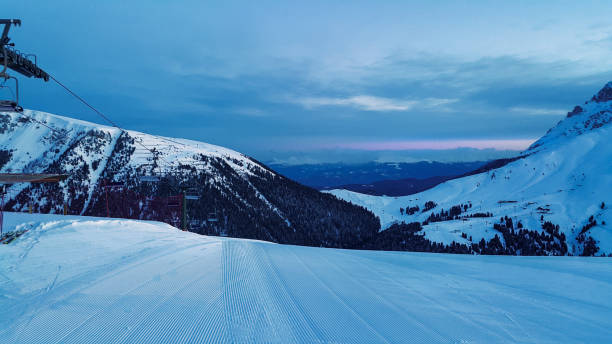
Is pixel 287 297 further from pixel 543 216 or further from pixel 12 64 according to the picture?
pixel 543 216

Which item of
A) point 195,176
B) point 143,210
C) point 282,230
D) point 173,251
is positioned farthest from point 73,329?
point 195,176

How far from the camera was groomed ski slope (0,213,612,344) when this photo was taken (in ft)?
14.6

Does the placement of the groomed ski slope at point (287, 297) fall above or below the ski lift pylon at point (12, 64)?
below

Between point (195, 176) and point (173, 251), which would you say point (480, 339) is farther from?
point (195, 176)

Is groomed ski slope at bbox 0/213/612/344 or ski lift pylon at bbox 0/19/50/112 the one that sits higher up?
ski lift pylon at bbox 0/19/50/112

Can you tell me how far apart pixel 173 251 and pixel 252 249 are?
7.74ft

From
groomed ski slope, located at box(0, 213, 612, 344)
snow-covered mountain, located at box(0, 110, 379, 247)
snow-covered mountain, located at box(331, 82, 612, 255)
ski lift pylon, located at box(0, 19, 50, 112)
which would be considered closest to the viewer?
groomed ski slope, located at box(0, 213, 612, 344)

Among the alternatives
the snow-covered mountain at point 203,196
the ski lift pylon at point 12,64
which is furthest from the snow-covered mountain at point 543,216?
the ski lift pylon at point 12,64

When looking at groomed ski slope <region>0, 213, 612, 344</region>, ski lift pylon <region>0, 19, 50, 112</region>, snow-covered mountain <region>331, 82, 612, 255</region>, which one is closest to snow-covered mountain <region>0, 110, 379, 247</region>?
snow-covered mountain <region>331, 82, 612, 255</region>

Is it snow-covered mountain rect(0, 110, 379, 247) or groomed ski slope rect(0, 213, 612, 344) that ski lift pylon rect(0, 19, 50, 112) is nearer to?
groomed ski slope rect(0, 213, 612, 344)

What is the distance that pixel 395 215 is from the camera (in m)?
188

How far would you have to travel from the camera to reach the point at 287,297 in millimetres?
5719

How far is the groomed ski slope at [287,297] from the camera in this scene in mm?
4457

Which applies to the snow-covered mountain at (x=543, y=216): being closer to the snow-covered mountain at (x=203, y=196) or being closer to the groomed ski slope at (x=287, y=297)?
the snow-covered mountain at (x=203, y=196)
